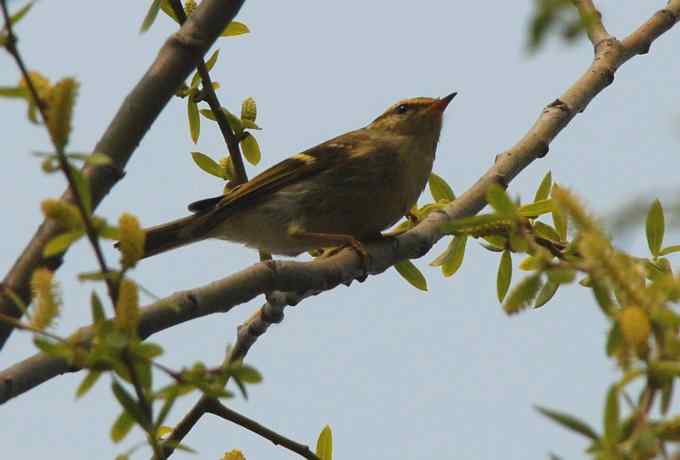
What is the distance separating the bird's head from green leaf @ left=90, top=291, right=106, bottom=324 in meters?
5.11

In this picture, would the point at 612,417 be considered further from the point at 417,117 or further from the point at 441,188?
the point at 417,117

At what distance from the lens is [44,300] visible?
2105 mm

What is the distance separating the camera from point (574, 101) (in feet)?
16.5

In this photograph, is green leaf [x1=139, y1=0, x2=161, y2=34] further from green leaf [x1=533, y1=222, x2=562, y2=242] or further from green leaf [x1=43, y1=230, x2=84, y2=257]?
green leaf [x1=533, y1=222, x2=562, y2=242]

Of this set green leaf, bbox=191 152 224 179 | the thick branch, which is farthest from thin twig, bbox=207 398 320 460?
green leaf, bbox=191 152 224 179

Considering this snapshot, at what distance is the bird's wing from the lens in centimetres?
641

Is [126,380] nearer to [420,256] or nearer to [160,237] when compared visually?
[420,256]

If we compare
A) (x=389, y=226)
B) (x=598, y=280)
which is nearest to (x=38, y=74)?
(x=598, y=280)

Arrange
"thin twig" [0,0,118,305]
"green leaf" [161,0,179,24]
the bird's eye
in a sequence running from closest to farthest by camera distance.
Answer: "thin twig" [0,0,118,305]
"green leaf" [161,0,179,24]
the bird's eye

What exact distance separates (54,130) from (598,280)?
1137 millimetres

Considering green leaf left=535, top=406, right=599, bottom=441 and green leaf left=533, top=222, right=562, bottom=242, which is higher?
green leaf left=533, top=222, right=562, bottom=242

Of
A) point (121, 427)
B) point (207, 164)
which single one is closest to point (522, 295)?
point (121, 427)

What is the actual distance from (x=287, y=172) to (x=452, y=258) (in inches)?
81.6

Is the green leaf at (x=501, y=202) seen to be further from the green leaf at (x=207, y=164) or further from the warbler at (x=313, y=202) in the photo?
the warbler at (x=313, y=202)
